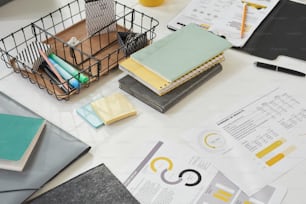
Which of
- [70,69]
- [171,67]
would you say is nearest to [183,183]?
[171,67]

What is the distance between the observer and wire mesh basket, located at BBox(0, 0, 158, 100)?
1.01 metres

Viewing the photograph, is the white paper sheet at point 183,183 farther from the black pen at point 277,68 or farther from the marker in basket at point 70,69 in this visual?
the black pen at point 277,68

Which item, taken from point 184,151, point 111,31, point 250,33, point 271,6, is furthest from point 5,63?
point 271,6

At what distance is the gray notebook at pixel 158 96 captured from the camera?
3.14 ft

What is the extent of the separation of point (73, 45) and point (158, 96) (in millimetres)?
280

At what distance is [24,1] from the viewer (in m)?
1.34

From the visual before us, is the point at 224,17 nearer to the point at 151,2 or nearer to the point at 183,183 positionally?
the point at 151,2

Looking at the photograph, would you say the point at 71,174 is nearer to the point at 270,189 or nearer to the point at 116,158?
the point at 116,158

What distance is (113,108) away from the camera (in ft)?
3.11

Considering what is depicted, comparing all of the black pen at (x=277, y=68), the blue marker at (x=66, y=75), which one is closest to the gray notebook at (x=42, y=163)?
the blue marker at (x=66, y=75)

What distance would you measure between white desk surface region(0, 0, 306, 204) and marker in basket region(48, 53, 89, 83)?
30 mm

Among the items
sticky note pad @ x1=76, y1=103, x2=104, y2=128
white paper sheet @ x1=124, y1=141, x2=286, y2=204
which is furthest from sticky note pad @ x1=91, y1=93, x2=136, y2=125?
white paper sheet @ x1=124, y1=141, x2=286, y2=204

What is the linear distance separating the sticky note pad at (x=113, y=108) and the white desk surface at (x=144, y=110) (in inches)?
0.6

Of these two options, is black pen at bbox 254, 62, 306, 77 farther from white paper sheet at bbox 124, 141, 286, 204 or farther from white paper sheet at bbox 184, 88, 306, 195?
white paper sheet at bbox 124, 141, 286, 204
